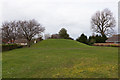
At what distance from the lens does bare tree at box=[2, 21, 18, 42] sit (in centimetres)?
3662

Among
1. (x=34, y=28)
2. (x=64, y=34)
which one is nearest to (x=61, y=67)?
(x=34, y=28)

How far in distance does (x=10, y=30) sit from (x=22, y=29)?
5.83m

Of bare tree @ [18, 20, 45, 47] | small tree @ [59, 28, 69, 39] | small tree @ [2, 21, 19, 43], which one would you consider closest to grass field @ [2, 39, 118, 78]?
bare tree @ [18, 20, 45, 47]

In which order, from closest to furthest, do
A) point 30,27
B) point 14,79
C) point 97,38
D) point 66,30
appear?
point 14,79, point 30,27, point 97,38, point 66,30

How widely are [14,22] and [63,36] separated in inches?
1040

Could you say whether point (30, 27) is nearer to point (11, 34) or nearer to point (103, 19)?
point (11, 34)

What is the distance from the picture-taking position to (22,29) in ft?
117

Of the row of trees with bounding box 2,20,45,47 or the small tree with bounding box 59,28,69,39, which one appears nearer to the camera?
the row of trees with bounding box 2,20,45,47

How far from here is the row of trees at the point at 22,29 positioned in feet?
116

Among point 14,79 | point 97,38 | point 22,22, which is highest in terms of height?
point 22,22

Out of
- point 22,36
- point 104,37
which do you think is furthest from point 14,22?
point 104,37

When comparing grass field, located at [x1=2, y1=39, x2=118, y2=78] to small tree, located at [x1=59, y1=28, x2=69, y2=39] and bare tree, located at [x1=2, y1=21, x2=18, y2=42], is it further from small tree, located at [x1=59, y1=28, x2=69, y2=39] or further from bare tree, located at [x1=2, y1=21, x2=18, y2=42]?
small tree, located at [x1=59, y1=28, x2=69, y2=39]

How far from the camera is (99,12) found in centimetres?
4194

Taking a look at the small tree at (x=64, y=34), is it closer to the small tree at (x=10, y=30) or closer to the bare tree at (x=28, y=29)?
the bare tree at (x=28, y=29)
